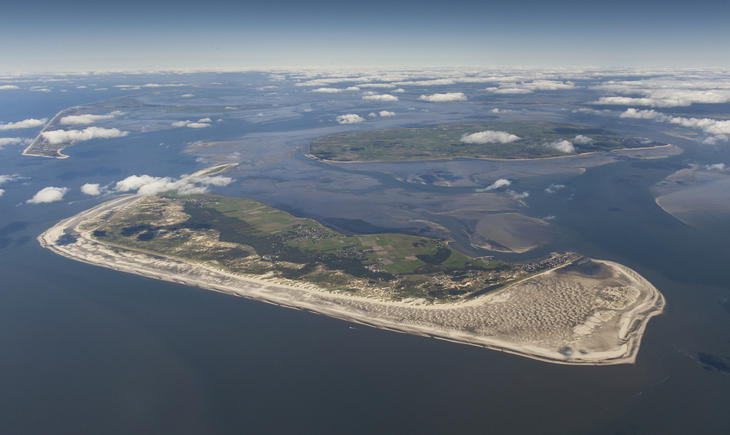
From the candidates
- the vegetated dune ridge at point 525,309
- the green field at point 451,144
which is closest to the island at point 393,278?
the vegetated dune ridge at point 525,309

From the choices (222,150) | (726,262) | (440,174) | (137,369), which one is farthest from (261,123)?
(726,262)

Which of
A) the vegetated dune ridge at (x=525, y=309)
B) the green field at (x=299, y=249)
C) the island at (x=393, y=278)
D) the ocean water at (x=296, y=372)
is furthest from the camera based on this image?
the green field at (x=299, y=249)

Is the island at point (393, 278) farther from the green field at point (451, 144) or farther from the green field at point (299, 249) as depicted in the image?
the green field at point (451, 144)

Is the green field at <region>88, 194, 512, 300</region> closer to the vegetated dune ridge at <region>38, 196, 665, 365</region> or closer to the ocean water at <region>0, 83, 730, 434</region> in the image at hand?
the vegetated dune ridge at <region>38, 196, 665, 365</region>

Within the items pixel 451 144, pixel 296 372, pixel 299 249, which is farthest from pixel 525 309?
pixel 451 144

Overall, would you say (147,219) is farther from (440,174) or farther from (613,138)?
(613,138)

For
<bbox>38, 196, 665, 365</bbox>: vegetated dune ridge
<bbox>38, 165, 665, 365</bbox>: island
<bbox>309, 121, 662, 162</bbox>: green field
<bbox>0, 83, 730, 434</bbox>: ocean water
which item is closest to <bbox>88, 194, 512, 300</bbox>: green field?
<bbox>38, 165, 665, 365</bbox>: island
